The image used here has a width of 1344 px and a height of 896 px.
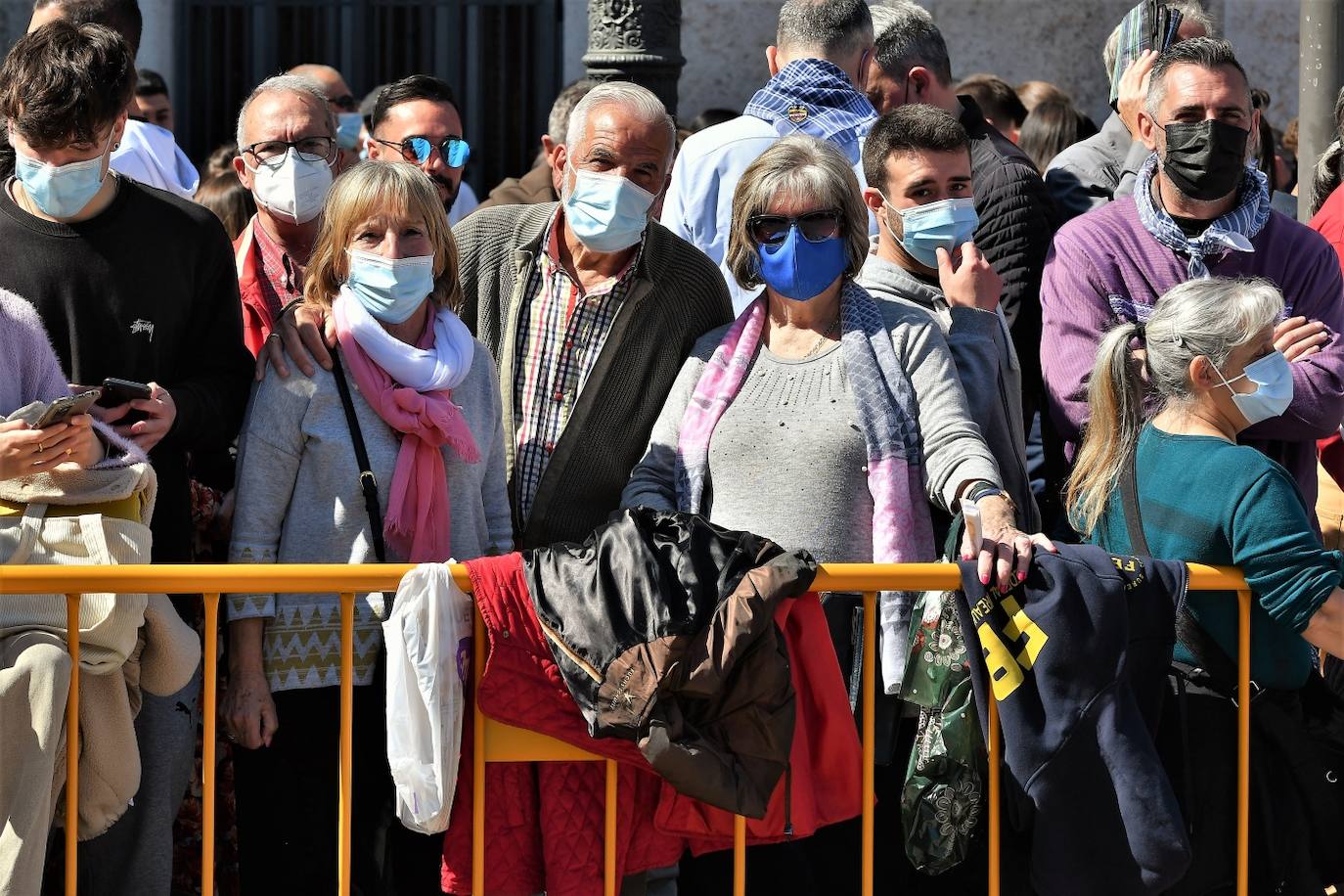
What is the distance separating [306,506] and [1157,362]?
1957 mm

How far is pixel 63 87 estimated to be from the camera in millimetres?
4055

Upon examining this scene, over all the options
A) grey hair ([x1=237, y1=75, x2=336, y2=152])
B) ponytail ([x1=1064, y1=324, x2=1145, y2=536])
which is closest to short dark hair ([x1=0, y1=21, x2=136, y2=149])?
grey hair ([x1=237, y1=75, x2=336, y2=152])

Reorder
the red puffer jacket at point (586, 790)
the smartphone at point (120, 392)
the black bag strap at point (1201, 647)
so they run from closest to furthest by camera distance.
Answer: the red puffer jacket at point (586, 790)
the smartphone at point (120, 392)
the black bag strap at point (1201, 647)

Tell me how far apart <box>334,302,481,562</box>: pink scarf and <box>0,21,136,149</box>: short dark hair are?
2.40ft

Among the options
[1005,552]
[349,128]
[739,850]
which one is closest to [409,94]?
[349,128]

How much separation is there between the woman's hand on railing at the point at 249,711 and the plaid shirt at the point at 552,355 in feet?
2.63

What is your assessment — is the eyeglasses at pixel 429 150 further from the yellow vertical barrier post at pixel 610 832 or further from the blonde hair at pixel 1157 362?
the yellow vertical barrier post at pixel 610 832

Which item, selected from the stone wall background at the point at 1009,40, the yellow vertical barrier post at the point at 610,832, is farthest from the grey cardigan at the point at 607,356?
the stone wall background at the point at 1009,40

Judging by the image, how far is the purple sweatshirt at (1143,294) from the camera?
185 inches

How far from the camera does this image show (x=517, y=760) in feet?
12.9

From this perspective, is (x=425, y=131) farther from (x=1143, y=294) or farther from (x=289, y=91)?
(x=1143, y=294)

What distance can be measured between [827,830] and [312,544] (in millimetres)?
1356

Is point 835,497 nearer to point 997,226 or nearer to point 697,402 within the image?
point 697,402

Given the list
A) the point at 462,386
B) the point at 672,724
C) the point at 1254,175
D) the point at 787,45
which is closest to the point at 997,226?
the point at 1254,175
